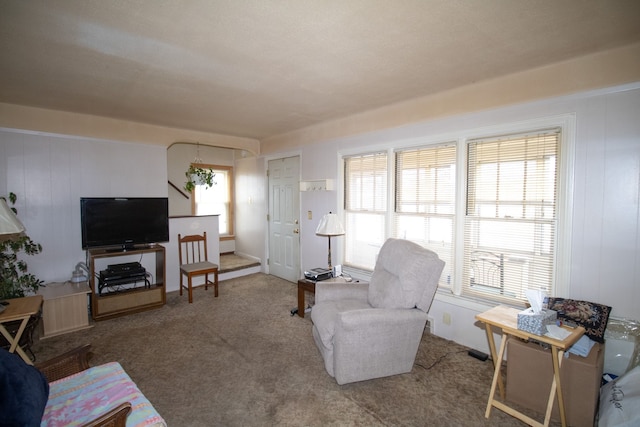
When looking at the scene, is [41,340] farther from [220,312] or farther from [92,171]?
[92,171]

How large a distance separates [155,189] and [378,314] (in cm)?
379

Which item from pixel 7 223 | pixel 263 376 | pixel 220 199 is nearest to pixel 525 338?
pixel 263 376

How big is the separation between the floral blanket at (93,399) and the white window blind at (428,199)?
2.75 metres

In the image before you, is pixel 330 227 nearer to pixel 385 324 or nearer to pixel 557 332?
pixel 385 324

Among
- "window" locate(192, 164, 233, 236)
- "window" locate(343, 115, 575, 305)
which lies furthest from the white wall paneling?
"window" locate(343, 115, 575, 305)

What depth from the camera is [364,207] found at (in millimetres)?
3873

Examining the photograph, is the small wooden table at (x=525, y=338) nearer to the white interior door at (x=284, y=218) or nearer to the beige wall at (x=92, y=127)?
the white interior door at (x=284, y=218)

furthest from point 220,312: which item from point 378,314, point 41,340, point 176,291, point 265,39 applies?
point 265,39

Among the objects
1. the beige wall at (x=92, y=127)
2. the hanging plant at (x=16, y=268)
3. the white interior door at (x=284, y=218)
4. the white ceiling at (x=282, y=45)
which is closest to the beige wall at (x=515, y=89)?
the white ceiling at (x=282, y=45)

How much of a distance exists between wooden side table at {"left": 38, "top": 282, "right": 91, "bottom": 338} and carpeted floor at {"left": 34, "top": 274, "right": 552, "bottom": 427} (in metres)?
0.12

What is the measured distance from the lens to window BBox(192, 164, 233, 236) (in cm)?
634

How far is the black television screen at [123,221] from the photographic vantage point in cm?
364

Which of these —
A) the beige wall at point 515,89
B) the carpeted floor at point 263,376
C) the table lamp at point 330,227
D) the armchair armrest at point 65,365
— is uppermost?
the beige wall at point 515,89

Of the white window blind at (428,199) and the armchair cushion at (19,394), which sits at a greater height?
the white window blind at (428,199)
